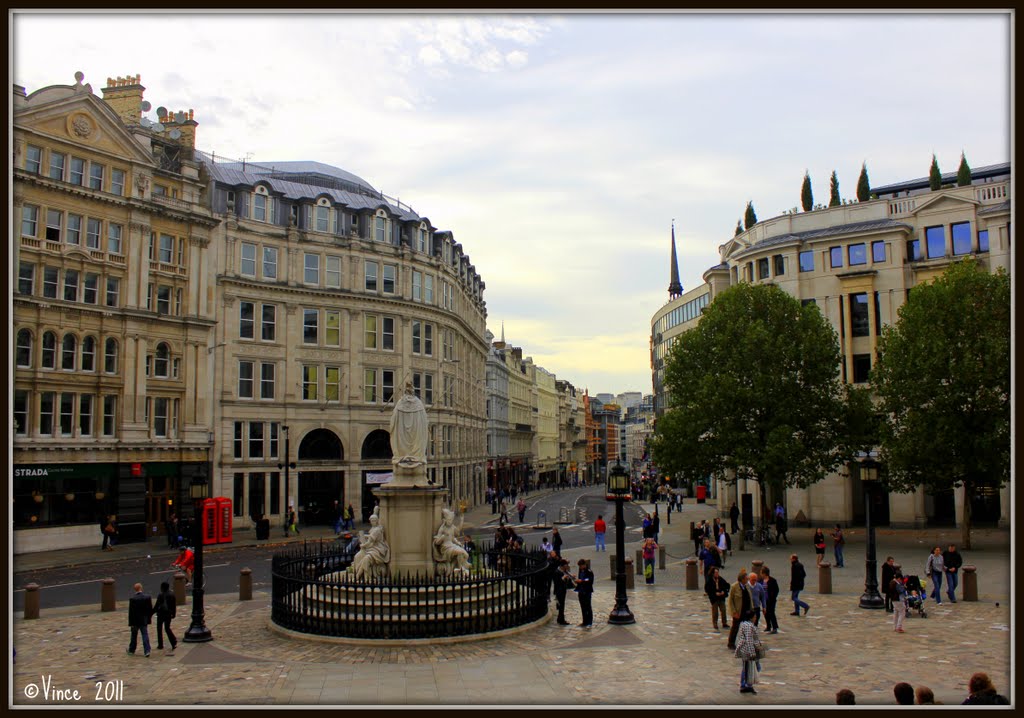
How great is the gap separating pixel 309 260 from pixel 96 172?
14.4 meters

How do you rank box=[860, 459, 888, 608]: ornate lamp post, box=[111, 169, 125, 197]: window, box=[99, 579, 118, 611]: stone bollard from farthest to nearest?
box=[111, 169, 125, 197]: window
box=[99, 579, 118, 611]: stone bollard
box=[860, 459, 888, 608]: ornate lamp post

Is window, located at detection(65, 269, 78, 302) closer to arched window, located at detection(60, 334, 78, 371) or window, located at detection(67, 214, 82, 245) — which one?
window, located at detection(67, 214, 82, 245)

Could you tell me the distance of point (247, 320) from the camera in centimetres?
4966

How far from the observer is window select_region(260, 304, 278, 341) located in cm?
5041

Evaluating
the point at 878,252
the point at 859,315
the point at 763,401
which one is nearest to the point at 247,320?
the point at 763,401

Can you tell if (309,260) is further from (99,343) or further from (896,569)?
(896,569)

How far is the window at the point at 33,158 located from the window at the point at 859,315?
4443 cm

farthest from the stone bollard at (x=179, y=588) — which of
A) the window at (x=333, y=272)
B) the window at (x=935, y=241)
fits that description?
the window at (x=935, y=241)

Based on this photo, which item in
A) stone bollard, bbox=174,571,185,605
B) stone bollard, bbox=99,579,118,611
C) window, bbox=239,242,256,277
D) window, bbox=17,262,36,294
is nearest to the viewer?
stone bollard, bbox=99,579,118,611

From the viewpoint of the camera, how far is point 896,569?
2038 centimetres

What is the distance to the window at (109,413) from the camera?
4100 centimetres

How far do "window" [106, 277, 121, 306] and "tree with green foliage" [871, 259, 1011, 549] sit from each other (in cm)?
3888

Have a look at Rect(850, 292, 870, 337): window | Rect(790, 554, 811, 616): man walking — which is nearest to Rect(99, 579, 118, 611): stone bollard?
Rect(790, 554, 811, 616): man walking

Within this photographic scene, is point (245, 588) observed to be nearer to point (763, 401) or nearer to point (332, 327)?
point (763, 401)
